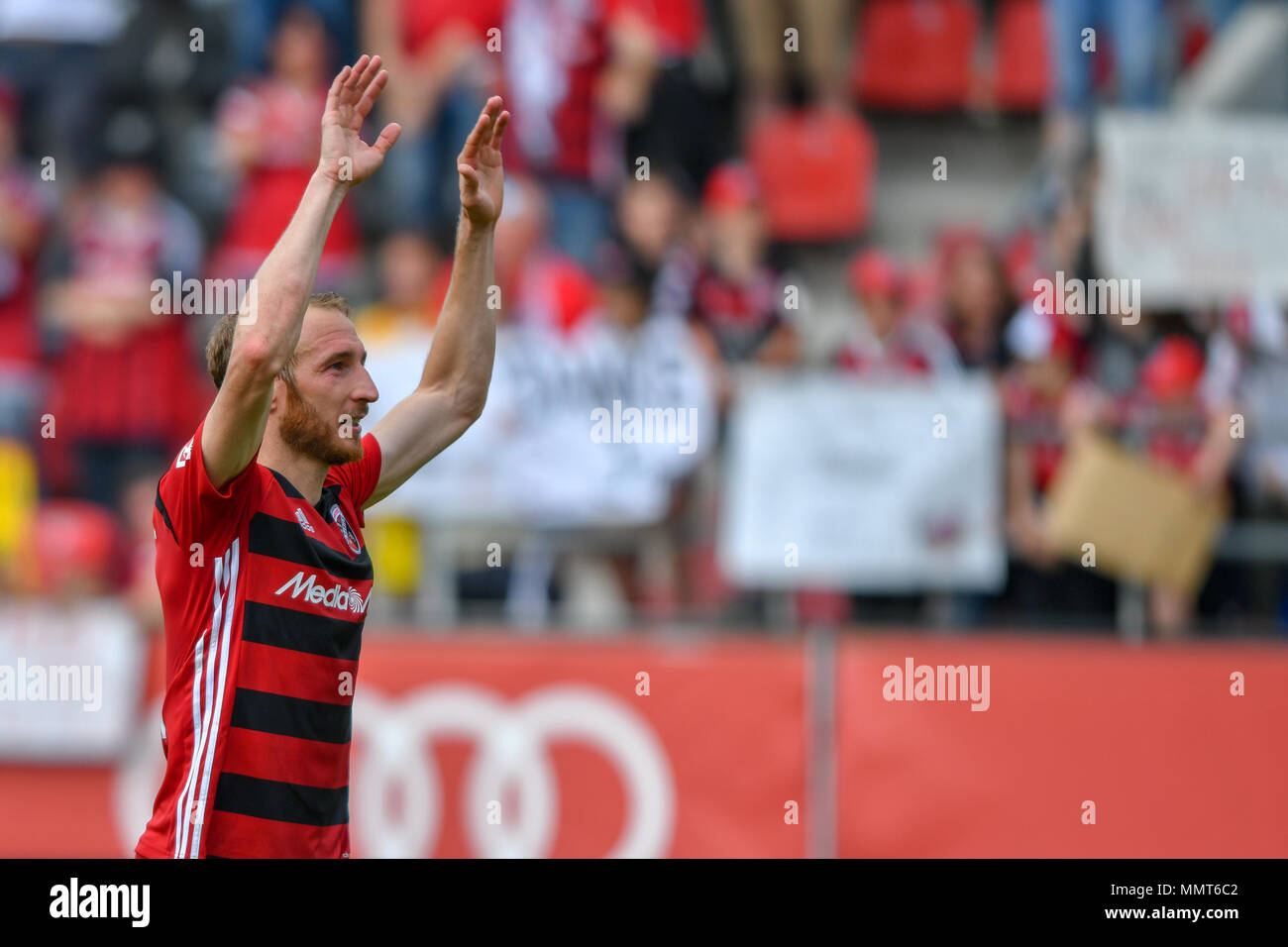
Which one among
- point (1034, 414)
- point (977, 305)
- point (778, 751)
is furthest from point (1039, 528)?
point (778, 751)

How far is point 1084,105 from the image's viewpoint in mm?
10867

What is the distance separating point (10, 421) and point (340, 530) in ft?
22.1

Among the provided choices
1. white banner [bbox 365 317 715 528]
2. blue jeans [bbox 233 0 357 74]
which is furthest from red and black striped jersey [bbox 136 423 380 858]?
blue jeans [bbox 233 0 357 74]

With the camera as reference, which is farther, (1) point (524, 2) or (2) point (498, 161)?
(1) point (524, 2)

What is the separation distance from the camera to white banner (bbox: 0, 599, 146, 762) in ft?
27.7

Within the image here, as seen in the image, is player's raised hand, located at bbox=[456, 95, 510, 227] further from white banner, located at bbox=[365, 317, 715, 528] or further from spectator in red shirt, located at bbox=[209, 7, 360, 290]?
spectator in red shirt, located at bbox=[209, 7, 360, 290]

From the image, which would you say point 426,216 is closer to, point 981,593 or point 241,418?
point 981,593

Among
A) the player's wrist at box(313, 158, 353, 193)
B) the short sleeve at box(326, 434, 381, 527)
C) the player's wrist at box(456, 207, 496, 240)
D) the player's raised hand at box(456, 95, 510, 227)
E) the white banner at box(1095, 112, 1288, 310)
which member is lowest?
the short sleeve at box(326, 434, 381, 527)

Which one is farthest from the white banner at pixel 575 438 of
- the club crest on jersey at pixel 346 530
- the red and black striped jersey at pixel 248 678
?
the red and black striped jersey at pixel 248 678

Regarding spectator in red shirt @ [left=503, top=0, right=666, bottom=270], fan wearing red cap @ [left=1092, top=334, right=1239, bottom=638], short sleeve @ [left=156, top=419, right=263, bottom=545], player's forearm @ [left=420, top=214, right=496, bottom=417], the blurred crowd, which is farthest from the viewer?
spectator in red shirt @ [left=503, top=0, right=666, bottom=270]

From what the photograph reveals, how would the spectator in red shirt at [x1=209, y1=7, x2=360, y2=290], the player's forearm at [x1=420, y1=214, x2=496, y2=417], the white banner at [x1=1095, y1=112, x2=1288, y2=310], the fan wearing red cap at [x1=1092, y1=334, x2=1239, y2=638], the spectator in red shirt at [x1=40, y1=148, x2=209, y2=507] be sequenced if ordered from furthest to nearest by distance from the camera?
the spectator in red shirt at [x1=209, y1=7, x2=360, y2=290] < the spectator in red shirt at [x1=40, y1=148, x2=209, y2=507] < the white banner at [x1=1095, y1=112, x2=1288, y2=310] < the fan wearing red cap at [x1=1092, y1=334, x2=1239, y2=638] < the player's forearm at [x1=420, y1=214, x2=496, y2=417]

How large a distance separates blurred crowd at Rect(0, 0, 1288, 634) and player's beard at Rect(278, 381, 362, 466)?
4.60 meters
